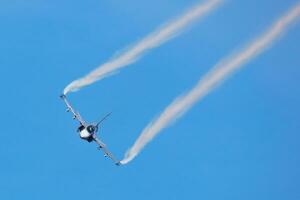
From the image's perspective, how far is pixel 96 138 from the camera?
122m

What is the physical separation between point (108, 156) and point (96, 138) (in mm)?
3682

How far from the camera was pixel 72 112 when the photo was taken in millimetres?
121688

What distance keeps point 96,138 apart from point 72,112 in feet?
10.7

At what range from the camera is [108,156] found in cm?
12525

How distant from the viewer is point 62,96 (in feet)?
393

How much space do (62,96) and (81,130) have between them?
3.88 metres

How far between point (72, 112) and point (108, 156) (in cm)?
634

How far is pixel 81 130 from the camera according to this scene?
122 meters

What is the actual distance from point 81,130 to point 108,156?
5049 millimetres
